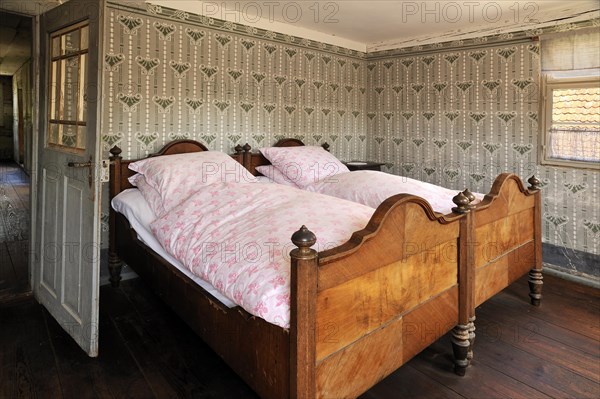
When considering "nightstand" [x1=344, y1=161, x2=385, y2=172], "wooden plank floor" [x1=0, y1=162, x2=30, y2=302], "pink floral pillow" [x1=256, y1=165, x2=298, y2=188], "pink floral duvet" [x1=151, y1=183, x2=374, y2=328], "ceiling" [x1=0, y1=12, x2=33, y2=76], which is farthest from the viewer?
"nightstand" [x1=344, y1=161, x2=385, y2=172]

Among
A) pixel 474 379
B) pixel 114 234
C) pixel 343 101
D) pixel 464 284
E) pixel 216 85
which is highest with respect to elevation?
pixel 343 101

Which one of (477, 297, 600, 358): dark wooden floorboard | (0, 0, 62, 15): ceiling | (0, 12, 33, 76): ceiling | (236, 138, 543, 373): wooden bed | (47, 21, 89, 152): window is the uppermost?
(0, 12, 33, 76): ceiling

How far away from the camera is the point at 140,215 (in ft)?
8.75

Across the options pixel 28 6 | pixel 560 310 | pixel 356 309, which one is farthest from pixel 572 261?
pixel 28 6

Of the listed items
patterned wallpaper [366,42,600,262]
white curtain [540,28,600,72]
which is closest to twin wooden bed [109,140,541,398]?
patterned wallpaper [366,42,600,262]

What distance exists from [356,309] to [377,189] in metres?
1.53

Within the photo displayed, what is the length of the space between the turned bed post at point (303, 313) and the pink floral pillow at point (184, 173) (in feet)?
4.83

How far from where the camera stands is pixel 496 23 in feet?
12.1

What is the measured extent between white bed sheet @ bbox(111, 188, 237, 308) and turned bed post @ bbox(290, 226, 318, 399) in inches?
37.9

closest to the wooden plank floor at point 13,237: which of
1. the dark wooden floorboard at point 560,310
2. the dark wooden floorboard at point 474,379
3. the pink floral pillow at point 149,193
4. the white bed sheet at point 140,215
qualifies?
the white bed sheet at point 140,215

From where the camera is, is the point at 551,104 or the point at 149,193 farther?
the point at 551,104

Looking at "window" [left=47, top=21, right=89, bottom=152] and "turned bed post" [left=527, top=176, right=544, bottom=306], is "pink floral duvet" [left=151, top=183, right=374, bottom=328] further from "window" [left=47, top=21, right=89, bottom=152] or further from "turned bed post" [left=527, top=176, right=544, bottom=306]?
"turned bed post" [left=527, top=176, right=544, bottom=306]

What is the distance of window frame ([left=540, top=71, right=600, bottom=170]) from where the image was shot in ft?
10.6

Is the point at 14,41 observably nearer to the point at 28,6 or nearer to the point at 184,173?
the point at 28,6
